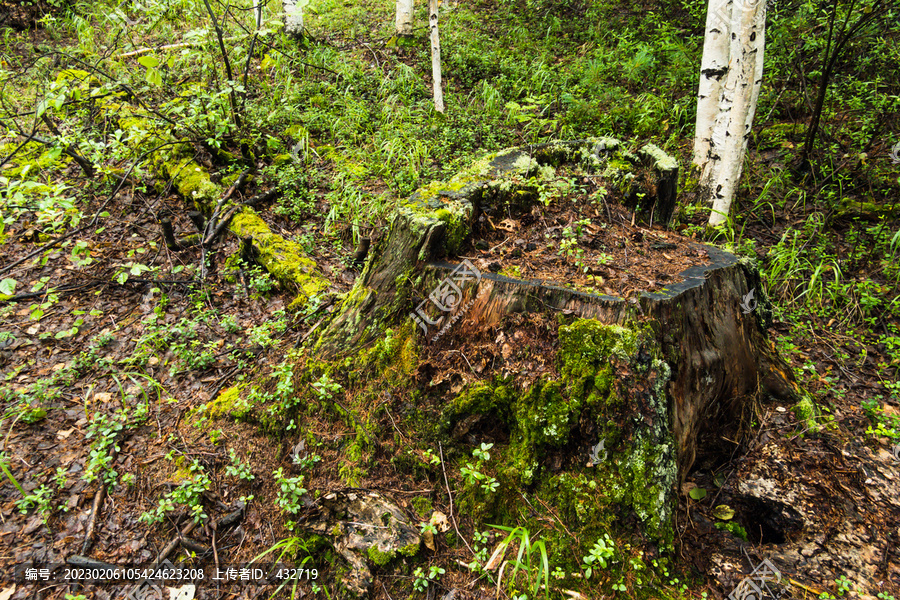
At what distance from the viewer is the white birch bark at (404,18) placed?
9.08 m

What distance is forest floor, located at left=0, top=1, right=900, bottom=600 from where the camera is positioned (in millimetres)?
2363

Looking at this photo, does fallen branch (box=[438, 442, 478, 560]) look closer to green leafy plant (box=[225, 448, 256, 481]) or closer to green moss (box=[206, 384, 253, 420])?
green leafy plant (box=[225, 448, 256, 481])

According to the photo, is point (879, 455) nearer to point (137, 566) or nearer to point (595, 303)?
point (595, 303)

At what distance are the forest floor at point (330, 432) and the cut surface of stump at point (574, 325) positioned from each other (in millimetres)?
47

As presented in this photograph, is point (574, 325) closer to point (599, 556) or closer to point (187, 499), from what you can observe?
point (599, 556)

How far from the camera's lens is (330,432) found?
9.33 ft

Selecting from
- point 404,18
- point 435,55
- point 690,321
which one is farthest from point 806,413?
point 404,18

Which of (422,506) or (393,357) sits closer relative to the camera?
(422,506)

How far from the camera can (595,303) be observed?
7.70ft

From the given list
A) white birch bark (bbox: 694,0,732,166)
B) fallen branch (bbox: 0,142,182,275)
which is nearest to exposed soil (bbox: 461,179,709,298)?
white birch bark (bbox: 694,0,732,166)

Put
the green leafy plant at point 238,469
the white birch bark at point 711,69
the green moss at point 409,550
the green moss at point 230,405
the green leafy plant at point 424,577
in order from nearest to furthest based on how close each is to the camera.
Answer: the green leafy plant at point 424,577, the green moss at point 409,550, the green leafy plant at point 238,469, the green moss at point 230,405, the white birch bark at point 711,69

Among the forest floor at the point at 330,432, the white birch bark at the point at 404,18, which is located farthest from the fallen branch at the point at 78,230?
the white birch bark at the point at 404,18

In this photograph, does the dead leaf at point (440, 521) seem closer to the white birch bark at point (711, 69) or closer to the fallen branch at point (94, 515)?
the fallen branch at point (94, 515)

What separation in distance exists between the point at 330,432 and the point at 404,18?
9344 mm
